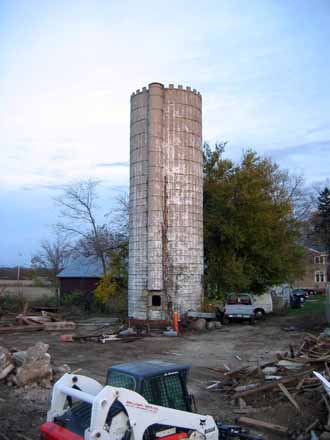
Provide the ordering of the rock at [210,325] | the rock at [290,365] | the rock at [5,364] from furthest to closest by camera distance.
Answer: the rock at [210,325]
the rock at [5,364]
the rock at [290,365]

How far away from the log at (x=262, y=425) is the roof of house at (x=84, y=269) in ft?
104

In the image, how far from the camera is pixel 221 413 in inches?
435

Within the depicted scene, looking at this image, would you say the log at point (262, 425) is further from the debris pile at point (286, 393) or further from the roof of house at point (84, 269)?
the roof of house at point (84, 269)

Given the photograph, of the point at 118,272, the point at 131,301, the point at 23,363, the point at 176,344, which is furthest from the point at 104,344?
the point at 118,272

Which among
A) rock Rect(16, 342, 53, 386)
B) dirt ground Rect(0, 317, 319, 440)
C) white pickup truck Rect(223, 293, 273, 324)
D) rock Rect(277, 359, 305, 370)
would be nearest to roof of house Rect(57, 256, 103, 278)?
white pickup truck Rect(223, 293, 273, 324)

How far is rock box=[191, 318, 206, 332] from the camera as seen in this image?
26.5 meters

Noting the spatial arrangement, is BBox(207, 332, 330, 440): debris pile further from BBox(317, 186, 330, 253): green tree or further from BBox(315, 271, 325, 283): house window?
BBox(315, 271, 325, 283): house window

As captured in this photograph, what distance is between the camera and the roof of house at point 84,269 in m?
42.0

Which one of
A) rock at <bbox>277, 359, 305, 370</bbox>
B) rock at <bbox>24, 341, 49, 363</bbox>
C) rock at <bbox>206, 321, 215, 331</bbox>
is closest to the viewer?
rock at <bbox>277, 359, 305, 370</bbox>

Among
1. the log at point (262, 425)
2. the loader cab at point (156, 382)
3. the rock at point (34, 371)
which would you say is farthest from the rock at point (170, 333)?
the loader cab at point (156, 382)

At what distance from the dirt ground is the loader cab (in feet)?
10.4

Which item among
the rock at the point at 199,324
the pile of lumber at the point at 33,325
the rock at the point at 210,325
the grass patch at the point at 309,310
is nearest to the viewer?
the rock at the point at 199,324

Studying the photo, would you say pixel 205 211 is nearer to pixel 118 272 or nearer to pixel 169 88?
pixel 118 272

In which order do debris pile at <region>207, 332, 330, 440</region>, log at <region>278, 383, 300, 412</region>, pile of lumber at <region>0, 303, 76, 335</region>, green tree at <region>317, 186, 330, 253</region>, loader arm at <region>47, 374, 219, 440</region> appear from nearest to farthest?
loader arm at <region>47, 374, 219, 440</region> → debris pile at <region>207, 332, 330, 440</region> → log at <region>278, 383, 300, 412</region> → pile of lumber at <region>0, 303, 76, 335</region> → green tree at <region>317, 186, 330, 253</region>
